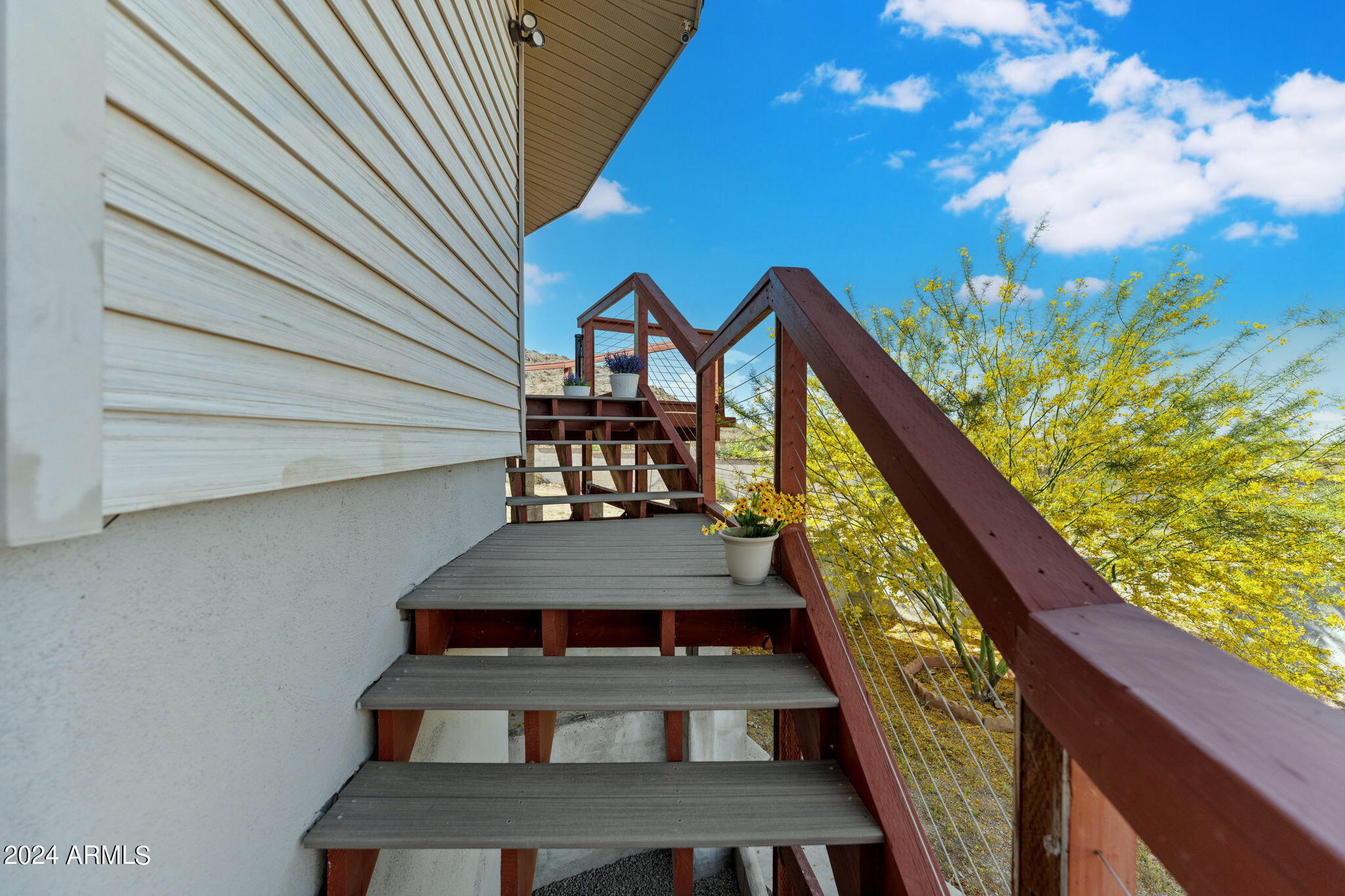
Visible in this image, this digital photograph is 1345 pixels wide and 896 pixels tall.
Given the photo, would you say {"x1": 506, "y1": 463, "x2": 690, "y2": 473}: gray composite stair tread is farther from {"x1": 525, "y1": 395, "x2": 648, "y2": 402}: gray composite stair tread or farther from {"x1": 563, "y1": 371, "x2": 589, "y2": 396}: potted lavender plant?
{"x1": 563, "y1": 371, "x2": 589, "y2": 396}: potted lavender plant

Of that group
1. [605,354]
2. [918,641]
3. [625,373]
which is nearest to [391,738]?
[625,373]

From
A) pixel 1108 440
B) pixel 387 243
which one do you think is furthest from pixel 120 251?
pixel 1108 440

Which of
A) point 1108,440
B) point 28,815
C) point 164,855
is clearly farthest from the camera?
point 1108,440

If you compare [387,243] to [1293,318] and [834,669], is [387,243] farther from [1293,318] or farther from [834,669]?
[1293,318]

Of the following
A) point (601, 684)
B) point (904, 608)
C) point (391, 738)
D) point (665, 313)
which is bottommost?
point (904, 608)

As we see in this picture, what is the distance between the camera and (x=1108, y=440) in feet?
12.0

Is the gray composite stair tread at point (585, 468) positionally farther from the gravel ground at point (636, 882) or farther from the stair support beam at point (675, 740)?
the gravel ground at point (636, 882)

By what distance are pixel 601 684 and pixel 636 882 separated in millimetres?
4426

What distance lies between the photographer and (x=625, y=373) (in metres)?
4.33

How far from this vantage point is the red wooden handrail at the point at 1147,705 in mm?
338

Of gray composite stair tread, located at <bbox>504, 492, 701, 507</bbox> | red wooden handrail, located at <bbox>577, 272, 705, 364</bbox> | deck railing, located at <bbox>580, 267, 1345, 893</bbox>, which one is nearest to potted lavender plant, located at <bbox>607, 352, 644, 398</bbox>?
red wooden handrail, located at <bbox>577, 272, 705, 364</bbox>

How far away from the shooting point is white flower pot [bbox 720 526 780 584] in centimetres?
164

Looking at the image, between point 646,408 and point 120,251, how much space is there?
3.41 m

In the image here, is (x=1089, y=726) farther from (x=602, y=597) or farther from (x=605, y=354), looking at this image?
(x=605, y=354)
